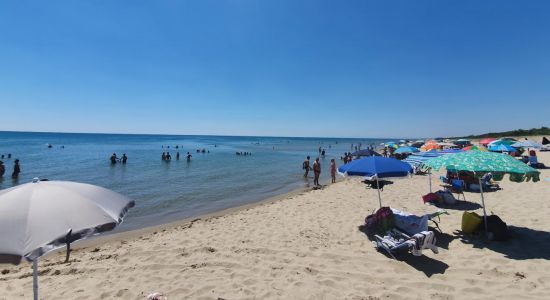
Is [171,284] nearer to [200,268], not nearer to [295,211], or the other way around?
[200,268]

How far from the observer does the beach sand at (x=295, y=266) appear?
484 cm

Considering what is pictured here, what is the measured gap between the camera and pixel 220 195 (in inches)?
627

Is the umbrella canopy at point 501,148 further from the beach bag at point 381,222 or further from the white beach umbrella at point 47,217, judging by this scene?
the white beach umbrella at point 47,217

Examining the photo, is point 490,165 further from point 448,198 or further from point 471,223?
point 448,198

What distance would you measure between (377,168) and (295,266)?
3.32 meters

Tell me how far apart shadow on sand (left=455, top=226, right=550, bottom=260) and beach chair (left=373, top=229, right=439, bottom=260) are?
4.70 feet

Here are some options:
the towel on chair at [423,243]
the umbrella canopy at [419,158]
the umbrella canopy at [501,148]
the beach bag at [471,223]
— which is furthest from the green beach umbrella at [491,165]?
the umbrella canopy at [501,148]

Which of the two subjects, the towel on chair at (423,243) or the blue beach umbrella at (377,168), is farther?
the blue beach umbrella at (377,168)

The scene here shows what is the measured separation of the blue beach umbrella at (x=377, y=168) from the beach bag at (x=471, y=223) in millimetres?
1665

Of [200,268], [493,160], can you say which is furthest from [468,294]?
[200,268]

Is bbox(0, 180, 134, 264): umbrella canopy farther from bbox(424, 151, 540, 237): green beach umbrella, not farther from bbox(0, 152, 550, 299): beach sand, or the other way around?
bbox(424, 151, 540, 237): green beach umbrella

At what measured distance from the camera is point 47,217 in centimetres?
258

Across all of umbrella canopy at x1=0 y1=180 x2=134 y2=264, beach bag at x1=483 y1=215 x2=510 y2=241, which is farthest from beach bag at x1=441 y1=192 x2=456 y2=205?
umbrella canopy at x1=0 y1=180 x2=134 y2=264

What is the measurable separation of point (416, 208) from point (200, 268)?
7806 mm
